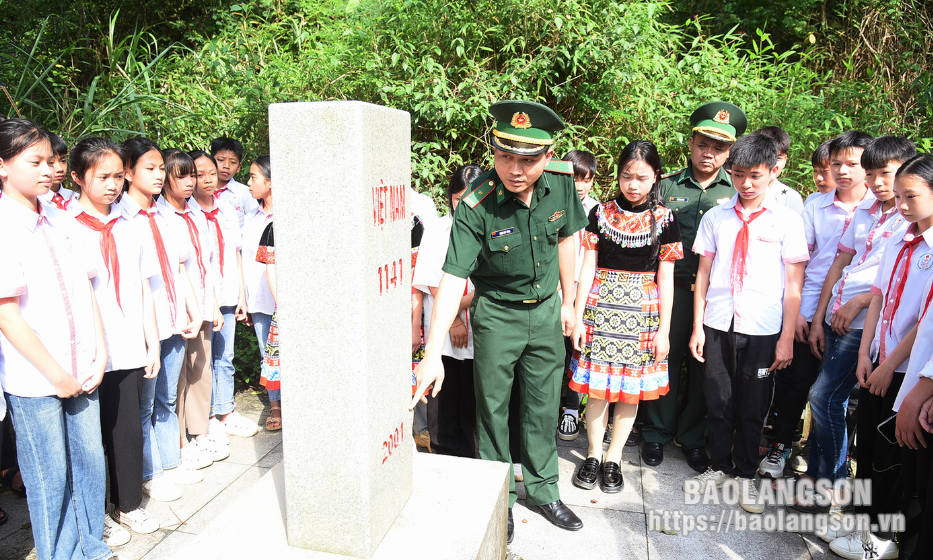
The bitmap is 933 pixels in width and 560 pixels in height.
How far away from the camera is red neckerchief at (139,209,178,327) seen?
329cm

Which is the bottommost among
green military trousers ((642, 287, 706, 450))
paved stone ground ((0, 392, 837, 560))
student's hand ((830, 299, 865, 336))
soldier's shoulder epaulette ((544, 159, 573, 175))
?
paved stone ground ((0, 392, 837, 560))

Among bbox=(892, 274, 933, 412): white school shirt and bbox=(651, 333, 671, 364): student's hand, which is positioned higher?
bbox=(892, 274, 933, 412): white school shirt

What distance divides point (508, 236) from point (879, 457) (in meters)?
1.92

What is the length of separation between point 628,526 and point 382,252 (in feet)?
6.59

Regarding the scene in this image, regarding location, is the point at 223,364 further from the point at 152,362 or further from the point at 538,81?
the point at 538,81

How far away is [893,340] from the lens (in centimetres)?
258

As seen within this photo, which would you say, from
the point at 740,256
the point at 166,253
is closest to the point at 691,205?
the point at 740,256

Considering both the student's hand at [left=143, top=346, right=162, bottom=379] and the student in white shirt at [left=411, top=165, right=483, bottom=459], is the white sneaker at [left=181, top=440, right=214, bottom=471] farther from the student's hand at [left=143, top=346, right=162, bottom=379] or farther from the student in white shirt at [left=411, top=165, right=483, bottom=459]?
the student in white shirt at [left=411, top=165, right=483, bottom=459]

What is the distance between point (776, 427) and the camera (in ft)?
12.1

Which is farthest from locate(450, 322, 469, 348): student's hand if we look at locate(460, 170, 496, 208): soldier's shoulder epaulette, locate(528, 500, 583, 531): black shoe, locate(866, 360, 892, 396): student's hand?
locate(866, 360, 892, 396): student's hand

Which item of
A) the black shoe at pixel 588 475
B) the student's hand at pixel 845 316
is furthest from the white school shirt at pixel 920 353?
the black shoe at pixel 588 475

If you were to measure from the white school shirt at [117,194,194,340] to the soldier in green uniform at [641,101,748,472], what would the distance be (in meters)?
2.85

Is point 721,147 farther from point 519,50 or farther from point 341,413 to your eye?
point 341,413

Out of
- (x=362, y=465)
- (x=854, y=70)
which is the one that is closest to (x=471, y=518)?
(x=362, y=465)
